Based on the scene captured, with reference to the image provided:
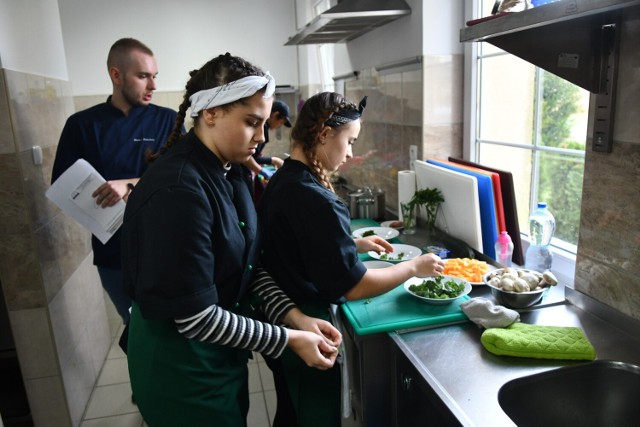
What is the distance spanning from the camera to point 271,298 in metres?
1.32

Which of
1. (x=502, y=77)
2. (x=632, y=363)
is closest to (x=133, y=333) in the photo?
(x=632, y=363)

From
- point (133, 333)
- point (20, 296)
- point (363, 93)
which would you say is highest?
point (363, 93)

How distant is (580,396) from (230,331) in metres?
0.78

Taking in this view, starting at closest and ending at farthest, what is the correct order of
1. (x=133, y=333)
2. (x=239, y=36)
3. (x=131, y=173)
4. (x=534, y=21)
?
(x=534, y=21) < (x=133, y=333) < (x=131, y=173) < (x=239, y=36)

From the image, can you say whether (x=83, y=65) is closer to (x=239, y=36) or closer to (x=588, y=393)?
(x=239, y=36)

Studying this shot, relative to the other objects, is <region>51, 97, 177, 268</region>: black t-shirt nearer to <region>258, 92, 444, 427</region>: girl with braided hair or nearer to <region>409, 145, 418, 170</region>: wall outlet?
<region>258, 92, 444, 427</region>: girl with braided hair

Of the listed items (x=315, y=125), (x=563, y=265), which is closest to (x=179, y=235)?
(x=315, y=125)

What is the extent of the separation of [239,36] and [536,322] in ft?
12.9

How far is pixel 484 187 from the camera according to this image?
64.7 inches

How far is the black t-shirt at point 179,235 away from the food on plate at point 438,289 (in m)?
0.60

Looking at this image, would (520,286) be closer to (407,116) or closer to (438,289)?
(438,289)

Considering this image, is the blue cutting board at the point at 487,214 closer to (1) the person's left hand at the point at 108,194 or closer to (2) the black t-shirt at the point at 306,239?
(2) the black t-shirt at the point at 306,239

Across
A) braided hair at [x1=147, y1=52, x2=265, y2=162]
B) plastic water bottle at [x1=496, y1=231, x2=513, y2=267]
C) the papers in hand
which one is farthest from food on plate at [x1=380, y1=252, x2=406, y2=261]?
the papers in hand

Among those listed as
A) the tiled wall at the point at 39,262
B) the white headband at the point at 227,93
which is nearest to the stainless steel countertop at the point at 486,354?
the white headband at the point at 227,93
